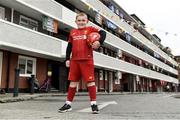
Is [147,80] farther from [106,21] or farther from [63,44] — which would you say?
[63,44]

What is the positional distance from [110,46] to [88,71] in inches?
1293

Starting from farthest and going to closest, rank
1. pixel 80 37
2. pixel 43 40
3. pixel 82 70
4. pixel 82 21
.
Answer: pixel 43 40
pixel 82 21
pixel 80 37
pixel 82 70

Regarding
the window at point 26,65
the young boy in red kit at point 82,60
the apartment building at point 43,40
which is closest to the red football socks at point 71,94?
the young boy in red kit at point 82,60

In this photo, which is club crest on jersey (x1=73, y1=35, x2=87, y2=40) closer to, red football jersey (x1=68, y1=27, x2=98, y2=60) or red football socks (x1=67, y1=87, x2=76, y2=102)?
red football jersey (x1=68, y1=27, x2=98, y2=60)

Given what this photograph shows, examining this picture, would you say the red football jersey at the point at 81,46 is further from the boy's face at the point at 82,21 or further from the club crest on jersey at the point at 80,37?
the boy's face at the point at 82,21

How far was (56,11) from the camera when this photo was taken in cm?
2505

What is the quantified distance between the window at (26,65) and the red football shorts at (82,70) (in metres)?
16.3

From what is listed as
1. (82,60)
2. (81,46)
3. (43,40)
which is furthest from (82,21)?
(43,40)

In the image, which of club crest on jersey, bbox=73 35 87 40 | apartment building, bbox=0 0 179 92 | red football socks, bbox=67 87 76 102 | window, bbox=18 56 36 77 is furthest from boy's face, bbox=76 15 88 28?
window, bbox=18 56 36 77

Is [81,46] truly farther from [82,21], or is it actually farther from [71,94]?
[71,94]

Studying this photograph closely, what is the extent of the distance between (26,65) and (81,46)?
1706 centimetres

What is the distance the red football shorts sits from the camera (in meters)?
6.43

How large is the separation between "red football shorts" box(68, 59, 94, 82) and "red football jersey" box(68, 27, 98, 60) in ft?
0.33

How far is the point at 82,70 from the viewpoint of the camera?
21.2 feet
